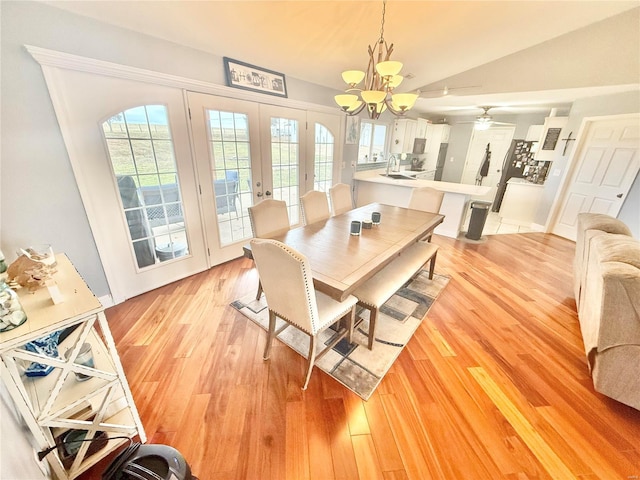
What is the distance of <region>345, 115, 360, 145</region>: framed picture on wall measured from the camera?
4312 mm

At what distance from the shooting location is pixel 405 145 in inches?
229

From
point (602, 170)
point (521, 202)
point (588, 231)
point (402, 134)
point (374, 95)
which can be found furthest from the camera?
point (402, 134)

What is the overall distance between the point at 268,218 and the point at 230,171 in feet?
3.62

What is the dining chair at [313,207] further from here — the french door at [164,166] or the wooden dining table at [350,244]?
the french door at [164,166]

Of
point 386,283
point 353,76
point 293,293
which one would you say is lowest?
point 386,283

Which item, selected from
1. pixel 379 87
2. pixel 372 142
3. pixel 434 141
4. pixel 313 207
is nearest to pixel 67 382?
pixel 313 207

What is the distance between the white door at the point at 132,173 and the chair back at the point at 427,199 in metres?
2.60

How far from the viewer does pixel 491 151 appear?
641 cm

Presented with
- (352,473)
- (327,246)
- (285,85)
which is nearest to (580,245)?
(327,246)

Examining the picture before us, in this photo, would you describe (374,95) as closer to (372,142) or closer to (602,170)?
(372,142)

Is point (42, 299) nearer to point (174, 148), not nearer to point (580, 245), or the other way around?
point (174, 148)

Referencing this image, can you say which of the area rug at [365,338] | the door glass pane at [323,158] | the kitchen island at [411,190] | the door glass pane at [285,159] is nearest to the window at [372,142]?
the kitchen island at [411,190]

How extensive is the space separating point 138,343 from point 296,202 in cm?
264

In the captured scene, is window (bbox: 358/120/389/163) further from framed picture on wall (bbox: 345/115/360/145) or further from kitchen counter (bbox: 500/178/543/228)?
kitchen counter (bbox: 500/178/543/228)
